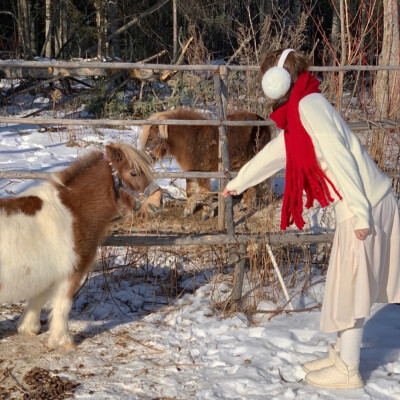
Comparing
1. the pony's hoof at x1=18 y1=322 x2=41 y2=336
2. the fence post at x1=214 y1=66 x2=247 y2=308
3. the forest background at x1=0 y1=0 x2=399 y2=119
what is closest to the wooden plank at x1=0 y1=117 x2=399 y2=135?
the fence post at x1=214 y1=66 x2=247 y2=308

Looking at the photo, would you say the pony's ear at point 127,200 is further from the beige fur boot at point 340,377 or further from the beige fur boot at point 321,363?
the beige fur boot at point 340,377

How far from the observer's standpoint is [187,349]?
150 inches

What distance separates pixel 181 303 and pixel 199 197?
246 cm

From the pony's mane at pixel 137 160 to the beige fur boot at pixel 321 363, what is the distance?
5.08 feet

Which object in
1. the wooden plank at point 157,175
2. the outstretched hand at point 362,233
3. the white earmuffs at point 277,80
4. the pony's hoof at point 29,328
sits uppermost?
the white earmuffs at point 277,80

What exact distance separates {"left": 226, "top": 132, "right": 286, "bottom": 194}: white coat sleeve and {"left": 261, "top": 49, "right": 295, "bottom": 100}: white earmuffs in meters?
0.37

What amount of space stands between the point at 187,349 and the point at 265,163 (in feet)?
4.52

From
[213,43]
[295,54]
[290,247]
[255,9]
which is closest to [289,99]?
[295,54]

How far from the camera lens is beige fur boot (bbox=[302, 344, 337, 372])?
10.9 ft

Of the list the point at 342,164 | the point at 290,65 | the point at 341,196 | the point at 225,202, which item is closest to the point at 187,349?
the point at 225,202

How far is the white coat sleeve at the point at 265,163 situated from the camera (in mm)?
3258

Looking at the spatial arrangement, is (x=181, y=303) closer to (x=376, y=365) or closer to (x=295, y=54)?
(x=376, y=365)

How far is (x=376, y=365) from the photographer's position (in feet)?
11.4

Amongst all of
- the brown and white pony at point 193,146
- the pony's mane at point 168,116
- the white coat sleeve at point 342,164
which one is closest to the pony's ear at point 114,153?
the white coat sleeve at point 342,164
